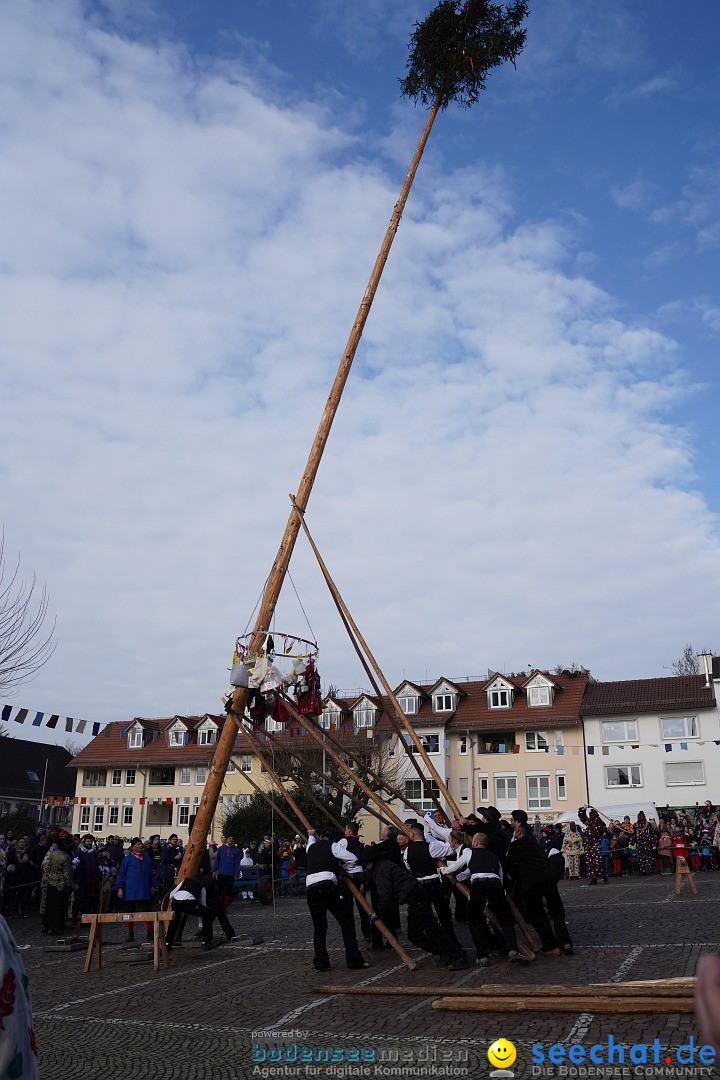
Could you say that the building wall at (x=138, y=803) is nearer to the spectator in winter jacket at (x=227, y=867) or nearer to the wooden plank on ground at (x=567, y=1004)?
the spectator in winter jacket at (x=227, y=867)

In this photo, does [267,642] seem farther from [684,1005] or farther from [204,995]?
[684,1005]

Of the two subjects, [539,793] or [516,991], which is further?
[539,793]

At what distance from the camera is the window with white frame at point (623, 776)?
41.9m

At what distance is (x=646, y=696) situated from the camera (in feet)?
144

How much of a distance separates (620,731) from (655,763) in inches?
89.4

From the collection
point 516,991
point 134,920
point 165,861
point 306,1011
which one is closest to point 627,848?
point 165,861

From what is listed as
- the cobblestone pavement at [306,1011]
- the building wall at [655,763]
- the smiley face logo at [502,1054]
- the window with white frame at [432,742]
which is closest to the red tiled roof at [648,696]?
the building wall at [655,763]

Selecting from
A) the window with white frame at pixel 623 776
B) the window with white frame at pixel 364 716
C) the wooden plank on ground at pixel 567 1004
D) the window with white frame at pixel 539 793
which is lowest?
the wooden plank on ground at pixel 567 1004

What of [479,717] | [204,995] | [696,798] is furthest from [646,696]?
[204,995]

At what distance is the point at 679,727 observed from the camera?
138ft

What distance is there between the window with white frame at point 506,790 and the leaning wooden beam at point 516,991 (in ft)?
119

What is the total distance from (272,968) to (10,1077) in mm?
9939

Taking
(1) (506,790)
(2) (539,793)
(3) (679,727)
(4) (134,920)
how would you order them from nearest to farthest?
(4) (134,920) → (3) (679,727) → (2) (539,793) → (1) (506,790)

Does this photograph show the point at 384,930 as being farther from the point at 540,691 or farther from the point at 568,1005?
the point at 540,691
